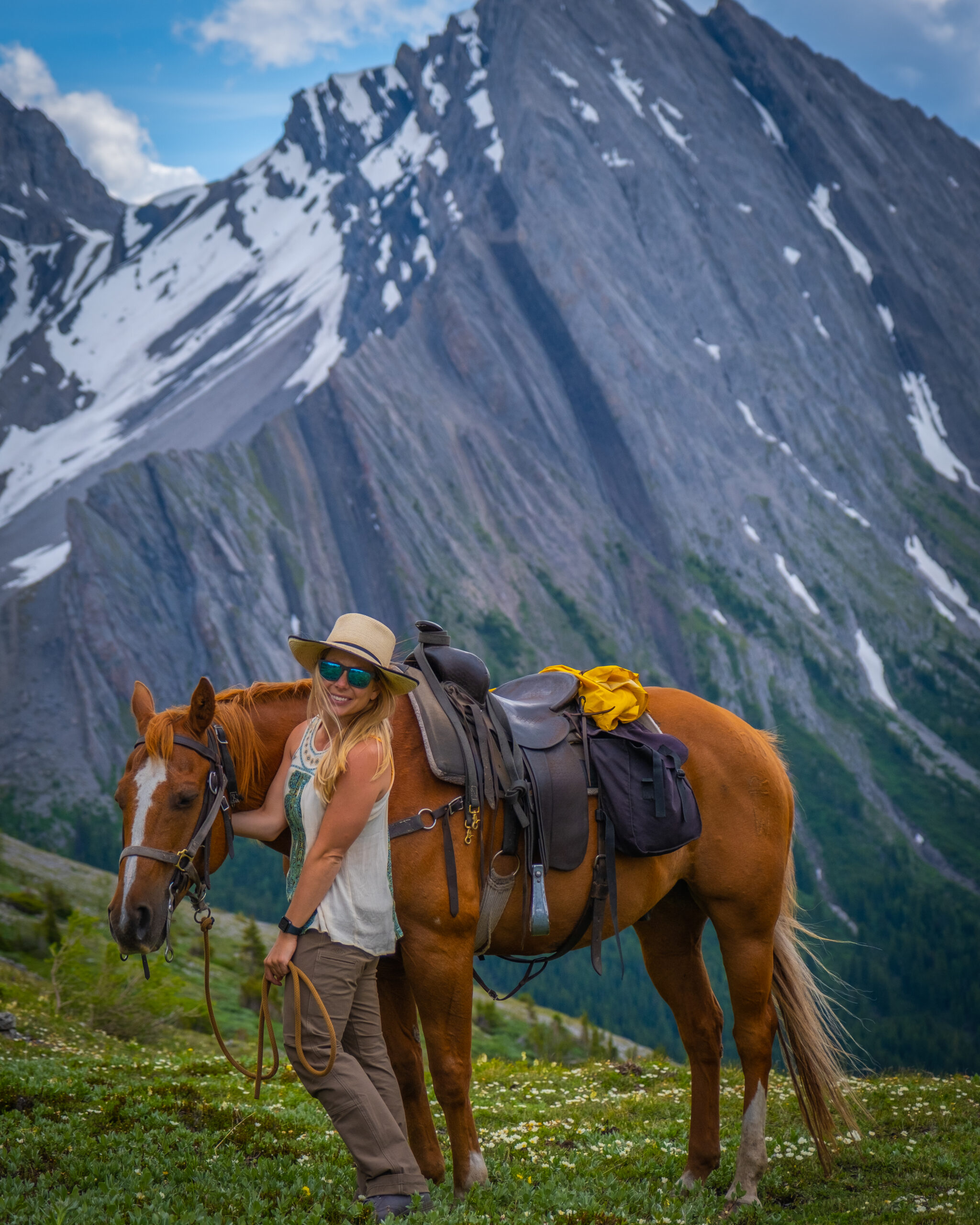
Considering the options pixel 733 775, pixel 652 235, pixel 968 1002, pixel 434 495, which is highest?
pixel 652 235

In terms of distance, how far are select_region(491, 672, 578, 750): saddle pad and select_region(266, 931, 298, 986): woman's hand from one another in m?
1.81

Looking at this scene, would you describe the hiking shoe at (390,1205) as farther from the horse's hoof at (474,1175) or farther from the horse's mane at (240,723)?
the horse's mane at (240,723)

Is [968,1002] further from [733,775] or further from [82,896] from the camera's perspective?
[733,775]

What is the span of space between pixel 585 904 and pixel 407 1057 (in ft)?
4.53

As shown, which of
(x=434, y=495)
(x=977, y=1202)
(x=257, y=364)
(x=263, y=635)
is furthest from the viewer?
(x=257, y=364)

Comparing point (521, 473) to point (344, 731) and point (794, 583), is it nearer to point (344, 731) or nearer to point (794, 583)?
point (794, 583)

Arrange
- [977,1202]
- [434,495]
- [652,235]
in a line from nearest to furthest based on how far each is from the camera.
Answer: [977,1202] < [434,495] < [652,235]

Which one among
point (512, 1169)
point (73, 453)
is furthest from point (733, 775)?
point (73, 453)

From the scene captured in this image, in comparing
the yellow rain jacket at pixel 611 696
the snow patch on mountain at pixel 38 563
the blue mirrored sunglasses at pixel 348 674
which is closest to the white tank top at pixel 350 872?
the blue mirrored sunglasses at pixel 348 674

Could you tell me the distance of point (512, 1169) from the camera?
19.5 feet

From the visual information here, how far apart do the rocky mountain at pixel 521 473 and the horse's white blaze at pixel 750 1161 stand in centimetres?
9529

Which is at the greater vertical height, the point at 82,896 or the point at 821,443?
the point at 821,443

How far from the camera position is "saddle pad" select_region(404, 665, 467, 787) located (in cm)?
503

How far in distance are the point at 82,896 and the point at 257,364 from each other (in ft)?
364
